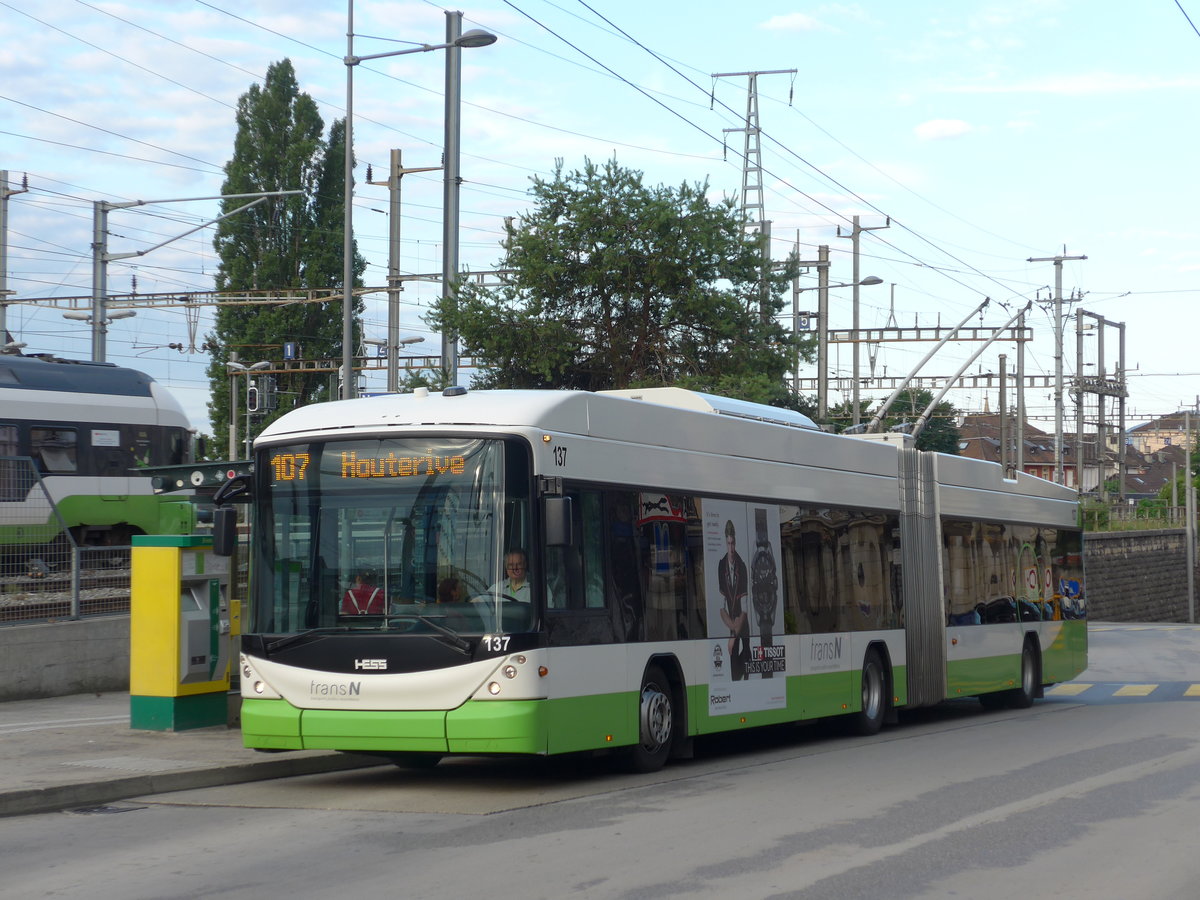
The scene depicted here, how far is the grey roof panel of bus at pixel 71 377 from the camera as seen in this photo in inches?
1048

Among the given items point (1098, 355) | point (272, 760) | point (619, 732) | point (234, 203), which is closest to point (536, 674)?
point (619, 732)

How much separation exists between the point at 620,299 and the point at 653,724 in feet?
53.3

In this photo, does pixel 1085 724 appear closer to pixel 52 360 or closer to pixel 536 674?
pixel 536 674

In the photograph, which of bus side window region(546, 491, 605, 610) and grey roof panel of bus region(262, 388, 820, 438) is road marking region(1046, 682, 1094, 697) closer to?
bus side window region(546, 491, 605, 610)

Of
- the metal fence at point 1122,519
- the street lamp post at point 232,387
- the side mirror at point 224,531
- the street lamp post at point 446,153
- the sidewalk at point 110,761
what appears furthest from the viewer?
the metal fence at point 1122,519

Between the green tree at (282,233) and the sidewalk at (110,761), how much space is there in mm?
44868

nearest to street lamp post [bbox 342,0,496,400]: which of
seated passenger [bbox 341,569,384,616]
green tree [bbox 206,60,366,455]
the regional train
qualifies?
the regional train

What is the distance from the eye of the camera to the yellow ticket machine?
1367 centimetres

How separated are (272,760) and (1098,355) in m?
71.0

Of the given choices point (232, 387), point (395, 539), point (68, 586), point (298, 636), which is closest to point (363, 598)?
point (395, 539)

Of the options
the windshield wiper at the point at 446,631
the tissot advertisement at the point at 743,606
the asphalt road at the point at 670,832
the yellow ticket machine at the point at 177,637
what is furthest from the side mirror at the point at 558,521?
the yellow ticket machine at the point at 177,637

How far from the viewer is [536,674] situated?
10.5 m

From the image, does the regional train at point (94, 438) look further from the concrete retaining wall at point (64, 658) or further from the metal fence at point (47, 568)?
the concrete retaining wall at point (64, 658)

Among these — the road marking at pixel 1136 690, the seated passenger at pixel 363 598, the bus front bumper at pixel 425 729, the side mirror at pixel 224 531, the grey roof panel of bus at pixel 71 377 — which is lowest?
the road marking at pixel 1136 690
